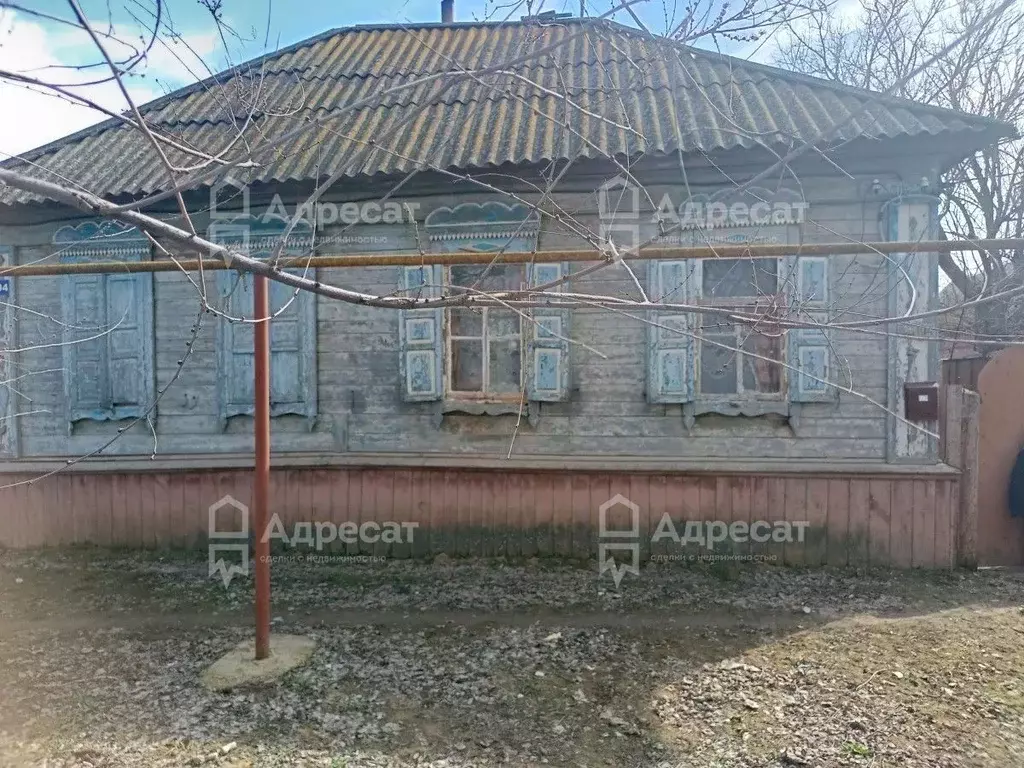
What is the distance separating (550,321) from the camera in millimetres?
5574

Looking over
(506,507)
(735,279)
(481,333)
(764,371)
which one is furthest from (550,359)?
(764,371)

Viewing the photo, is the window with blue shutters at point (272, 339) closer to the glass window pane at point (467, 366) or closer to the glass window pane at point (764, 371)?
the glass window pane at point (467, 366)

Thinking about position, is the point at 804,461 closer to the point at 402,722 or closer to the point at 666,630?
the point at 666,630

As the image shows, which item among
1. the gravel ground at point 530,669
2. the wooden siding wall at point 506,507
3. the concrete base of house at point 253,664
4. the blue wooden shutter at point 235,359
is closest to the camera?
the gravel ground at point 530,669

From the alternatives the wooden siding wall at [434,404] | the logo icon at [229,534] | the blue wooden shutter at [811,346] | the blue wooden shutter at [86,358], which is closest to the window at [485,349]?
the wooden siding wall at [434,404]

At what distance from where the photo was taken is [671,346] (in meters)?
5.43

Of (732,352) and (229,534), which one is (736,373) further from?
(229,534)

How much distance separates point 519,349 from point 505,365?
19cm

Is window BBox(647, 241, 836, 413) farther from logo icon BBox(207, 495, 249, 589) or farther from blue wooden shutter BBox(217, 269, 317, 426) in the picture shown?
logo icon BBox(207, 495, 249, 589)

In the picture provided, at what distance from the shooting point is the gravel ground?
2.94m

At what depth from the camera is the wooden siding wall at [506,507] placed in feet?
16.7

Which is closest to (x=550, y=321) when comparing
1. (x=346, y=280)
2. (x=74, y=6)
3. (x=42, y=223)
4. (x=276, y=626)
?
(x=346, y=280)

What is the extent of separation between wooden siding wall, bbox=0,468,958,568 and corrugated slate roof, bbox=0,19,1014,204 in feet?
8.37

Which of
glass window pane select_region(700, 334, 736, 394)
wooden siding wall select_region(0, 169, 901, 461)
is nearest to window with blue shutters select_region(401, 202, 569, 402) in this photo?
wooden siding wall select_region(0, 169, 901, 461)
